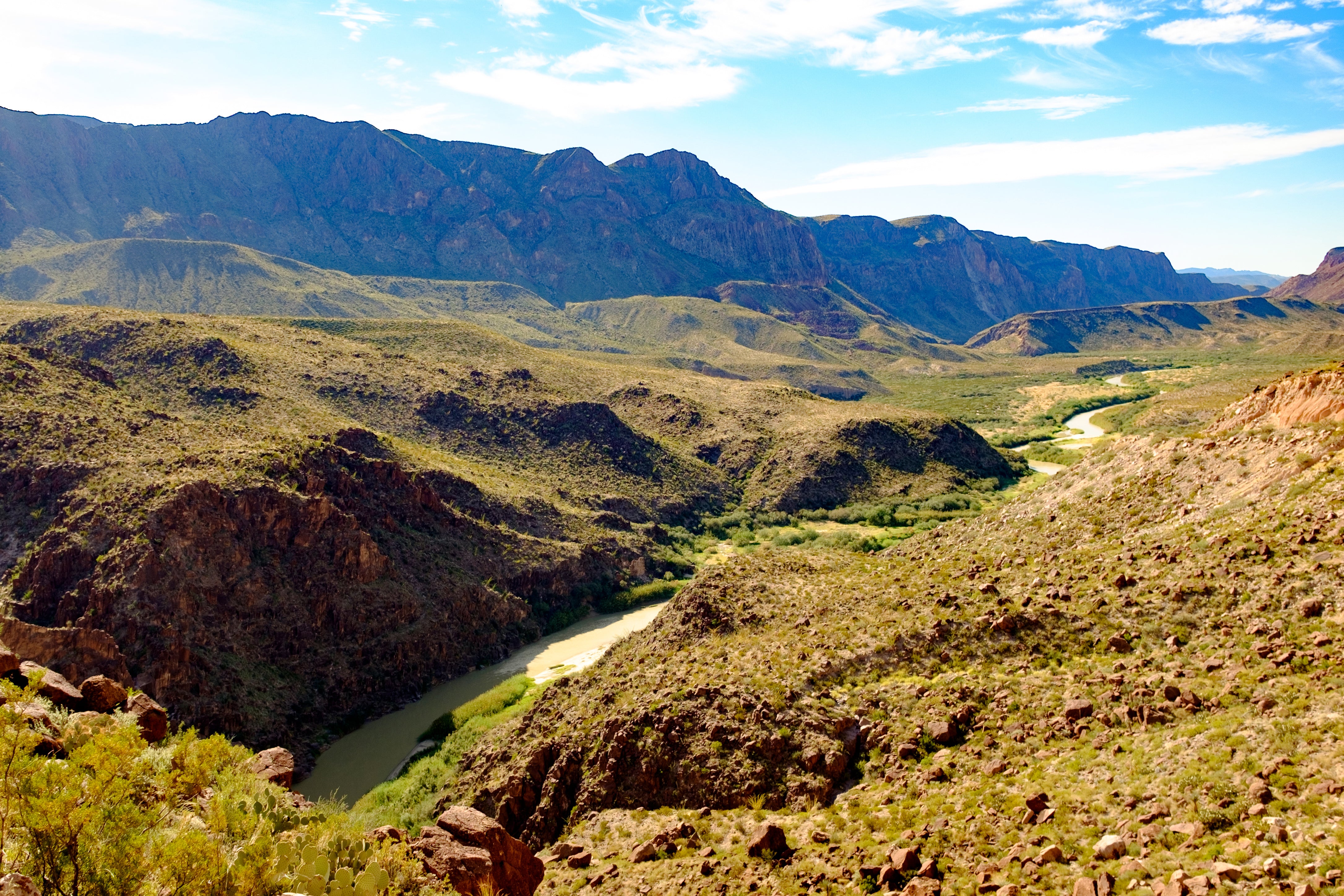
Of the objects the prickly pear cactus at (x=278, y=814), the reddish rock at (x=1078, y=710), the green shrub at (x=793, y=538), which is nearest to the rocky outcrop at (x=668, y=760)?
the reddish rock at (x=1078, y=710)

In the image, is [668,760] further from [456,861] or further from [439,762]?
[439,762]

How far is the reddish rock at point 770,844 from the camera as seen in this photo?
755 inches

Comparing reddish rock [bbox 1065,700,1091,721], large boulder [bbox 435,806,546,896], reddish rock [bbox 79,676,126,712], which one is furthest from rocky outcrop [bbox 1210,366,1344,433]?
reddish rock [bbox 79,676,126,712]

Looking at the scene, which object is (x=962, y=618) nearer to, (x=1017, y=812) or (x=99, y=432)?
(x=1017, y=812)

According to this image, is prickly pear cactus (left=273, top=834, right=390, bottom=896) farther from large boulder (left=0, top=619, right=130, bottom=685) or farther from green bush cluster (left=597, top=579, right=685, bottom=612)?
green bush cluster (left=597, top=579, right=685, bottom=612)

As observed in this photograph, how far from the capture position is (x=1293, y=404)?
32.4 m

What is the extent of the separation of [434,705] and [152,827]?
106ft

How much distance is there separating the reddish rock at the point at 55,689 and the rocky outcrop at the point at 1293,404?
41633mm

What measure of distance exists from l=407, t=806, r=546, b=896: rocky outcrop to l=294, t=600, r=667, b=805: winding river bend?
63.5 feet

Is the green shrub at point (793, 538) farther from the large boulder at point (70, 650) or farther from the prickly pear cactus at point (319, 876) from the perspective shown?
the prickly pear cactus at point (319, 876)

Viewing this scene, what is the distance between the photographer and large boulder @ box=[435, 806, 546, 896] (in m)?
18.7

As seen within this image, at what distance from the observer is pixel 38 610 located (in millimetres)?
40469

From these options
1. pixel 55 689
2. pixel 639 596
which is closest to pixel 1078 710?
pixel 55 689

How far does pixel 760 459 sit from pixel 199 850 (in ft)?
268
